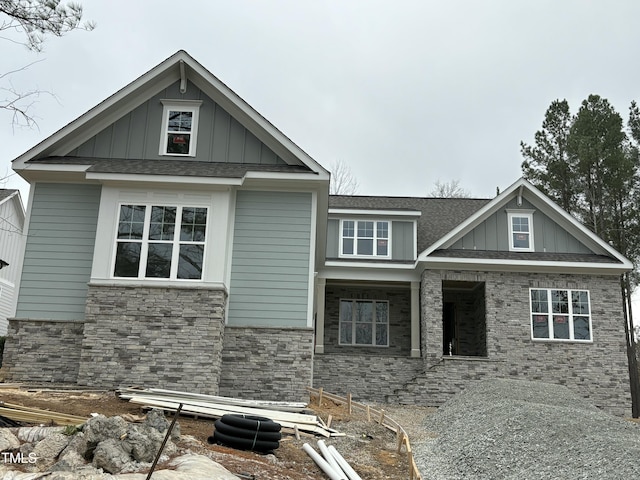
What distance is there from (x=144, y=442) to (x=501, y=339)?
566 inches

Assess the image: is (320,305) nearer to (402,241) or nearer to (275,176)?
(402,241)

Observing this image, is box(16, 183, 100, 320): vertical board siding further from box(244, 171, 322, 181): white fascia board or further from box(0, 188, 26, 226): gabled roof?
box(0, 188, 26, 226): gabled roof

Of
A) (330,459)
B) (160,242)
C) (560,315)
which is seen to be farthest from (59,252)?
(560,315)

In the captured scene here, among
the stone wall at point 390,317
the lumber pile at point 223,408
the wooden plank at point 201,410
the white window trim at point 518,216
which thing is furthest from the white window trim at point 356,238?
the wooden plank at point 201,410

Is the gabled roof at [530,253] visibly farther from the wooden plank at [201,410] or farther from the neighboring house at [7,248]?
the neighboring house at [7,248]

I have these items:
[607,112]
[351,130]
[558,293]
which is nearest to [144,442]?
[558,293]

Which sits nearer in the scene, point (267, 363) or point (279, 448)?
point (279, 448)

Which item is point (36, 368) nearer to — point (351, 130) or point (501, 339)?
point (501, 339)

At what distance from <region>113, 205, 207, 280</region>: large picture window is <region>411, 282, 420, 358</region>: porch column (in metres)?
10.0

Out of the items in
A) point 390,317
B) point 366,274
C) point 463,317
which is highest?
point 366,274

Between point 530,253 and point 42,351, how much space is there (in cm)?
1471

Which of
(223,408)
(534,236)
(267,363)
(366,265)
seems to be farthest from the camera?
(366,265)

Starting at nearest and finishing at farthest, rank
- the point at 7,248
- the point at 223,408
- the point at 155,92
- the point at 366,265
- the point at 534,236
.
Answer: the point at 223,408, the point at 155,92, the point at 534,236, the point at 366,265, the point at 7,248

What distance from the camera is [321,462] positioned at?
766 cm
